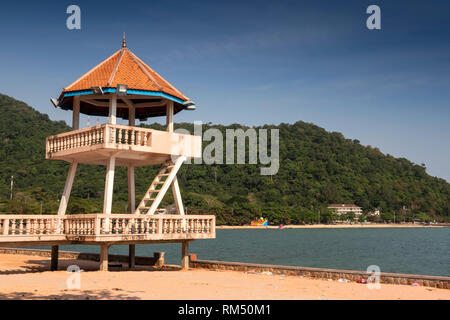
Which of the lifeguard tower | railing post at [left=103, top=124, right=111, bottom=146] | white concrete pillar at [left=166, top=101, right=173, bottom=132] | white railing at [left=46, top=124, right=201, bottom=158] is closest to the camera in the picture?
the lifeguard tower

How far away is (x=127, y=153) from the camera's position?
19.1 m

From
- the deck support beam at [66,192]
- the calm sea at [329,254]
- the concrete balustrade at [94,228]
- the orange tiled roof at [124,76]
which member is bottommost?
the calm sea at [329,254]

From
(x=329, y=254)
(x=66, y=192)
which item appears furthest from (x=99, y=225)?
(x=329, y=254)

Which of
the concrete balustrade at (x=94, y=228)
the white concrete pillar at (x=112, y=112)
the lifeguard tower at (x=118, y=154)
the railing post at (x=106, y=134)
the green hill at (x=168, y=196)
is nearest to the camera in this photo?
the concrete balustrade at (x=94, y=228)

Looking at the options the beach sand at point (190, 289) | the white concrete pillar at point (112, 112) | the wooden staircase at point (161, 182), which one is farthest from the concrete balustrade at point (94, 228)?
the white concrete pillar at point (112, 112)

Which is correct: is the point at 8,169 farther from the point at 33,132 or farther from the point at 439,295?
the point at 439,295

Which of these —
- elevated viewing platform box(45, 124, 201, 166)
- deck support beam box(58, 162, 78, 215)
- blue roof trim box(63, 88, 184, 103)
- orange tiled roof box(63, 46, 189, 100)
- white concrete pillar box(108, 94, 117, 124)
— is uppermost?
orange tiled roof box(63, 46, 189, 100)

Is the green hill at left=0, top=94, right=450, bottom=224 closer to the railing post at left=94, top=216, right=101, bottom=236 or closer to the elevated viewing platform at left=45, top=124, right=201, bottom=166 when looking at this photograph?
the elevated viewing platform at left=45, top=124, right=201, bottom=166

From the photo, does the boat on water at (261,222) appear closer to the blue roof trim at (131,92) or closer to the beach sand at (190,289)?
the blue roof trim at (131,92)

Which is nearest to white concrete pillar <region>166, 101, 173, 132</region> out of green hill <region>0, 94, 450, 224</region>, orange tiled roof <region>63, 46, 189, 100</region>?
orange tiled roof <region>63, 46, 189, 100</region>

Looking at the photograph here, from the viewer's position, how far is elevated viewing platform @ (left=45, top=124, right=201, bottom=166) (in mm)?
18172

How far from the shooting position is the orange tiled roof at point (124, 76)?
1953 cm
